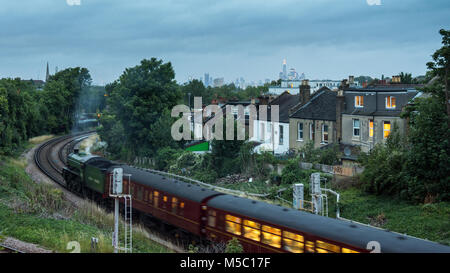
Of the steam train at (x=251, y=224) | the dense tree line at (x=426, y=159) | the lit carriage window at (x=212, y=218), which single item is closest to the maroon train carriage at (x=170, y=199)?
the steam train at (x=251, y=224)

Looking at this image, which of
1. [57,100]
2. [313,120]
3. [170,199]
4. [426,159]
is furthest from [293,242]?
[57,100]

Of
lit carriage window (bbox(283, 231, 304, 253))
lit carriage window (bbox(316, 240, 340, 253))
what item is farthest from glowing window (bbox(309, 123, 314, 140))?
lit carriage window (bbox(316, 240, 340, 253))

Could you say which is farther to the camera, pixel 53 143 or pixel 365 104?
pixel 53 143

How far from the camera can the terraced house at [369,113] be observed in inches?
1286

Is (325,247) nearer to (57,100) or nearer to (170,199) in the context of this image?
(170,199)

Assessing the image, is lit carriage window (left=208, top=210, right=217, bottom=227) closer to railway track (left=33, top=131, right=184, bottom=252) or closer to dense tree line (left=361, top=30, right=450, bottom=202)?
railway track (left=33, top=131, right=184, bottom=252)

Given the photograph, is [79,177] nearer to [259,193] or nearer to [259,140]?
[259,193]

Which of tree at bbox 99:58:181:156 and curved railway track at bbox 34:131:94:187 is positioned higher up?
tree at bbox 99:58:181:156

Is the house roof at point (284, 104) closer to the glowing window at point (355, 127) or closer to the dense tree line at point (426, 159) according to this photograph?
the glowing window at point (355, 127)

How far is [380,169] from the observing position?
2445 cm

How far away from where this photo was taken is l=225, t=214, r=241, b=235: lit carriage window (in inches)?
631
